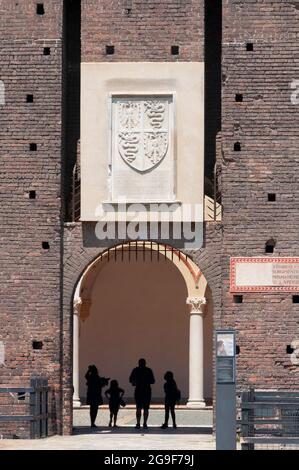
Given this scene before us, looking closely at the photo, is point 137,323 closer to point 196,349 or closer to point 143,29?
point 196,349

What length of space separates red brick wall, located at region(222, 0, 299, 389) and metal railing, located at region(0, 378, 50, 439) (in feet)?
9.90

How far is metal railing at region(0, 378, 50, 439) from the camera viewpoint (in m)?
25.3

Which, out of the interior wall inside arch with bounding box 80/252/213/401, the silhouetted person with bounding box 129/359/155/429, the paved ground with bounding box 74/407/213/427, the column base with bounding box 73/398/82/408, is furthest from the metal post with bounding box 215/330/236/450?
the interior wall inside arch with bounding box 80/252/213/401

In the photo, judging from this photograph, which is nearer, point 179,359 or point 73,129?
point 73,129

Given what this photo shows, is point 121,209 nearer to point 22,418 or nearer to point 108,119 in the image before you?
point 108,119

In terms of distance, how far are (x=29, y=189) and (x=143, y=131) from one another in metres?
2.02

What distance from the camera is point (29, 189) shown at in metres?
26.6

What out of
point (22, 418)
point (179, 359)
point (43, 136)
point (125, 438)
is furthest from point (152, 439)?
point (179, 359)

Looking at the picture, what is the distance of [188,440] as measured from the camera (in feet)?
84.4

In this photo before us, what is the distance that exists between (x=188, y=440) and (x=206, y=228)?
3.37 m

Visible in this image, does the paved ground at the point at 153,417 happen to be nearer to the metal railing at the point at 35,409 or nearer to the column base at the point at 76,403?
the column base at the point at 76,403

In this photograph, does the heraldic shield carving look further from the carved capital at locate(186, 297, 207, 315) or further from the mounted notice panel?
the carved capital at locate(186, 297, 207, 315)

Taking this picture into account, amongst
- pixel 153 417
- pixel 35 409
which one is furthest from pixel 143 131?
pixel 153 417

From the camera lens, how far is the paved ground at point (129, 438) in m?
23.8
